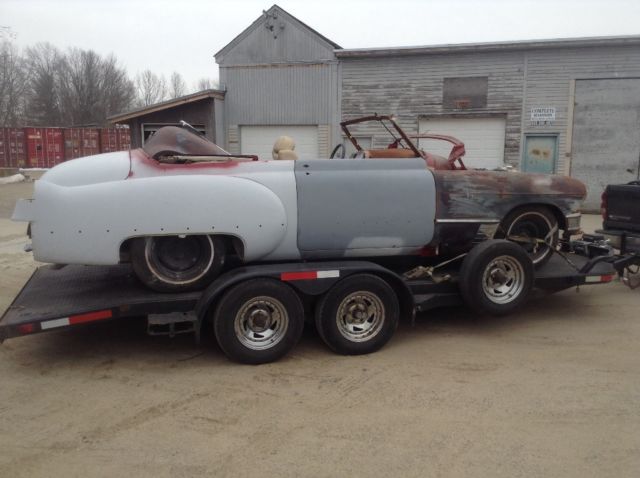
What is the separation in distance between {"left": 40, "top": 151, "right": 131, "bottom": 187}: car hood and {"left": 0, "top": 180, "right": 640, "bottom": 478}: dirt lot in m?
1.55

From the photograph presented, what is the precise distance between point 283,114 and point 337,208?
1376 cm

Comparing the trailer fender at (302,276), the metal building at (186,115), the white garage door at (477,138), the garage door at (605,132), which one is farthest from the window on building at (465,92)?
the trailer fender at (302,276)

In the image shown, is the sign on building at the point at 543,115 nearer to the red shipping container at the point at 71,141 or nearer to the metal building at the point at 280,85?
the metal building at the point at 280,85

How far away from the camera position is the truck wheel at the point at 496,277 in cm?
505

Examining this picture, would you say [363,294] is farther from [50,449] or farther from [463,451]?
[50,449]

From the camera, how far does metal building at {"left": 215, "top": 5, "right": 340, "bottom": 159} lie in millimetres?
17594

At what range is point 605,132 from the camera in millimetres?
15602

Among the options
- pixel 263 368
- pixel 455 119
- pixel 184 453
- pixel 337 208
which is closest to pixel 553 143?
pixel 455 119

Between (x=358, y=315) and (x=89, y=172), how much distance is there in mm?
2613

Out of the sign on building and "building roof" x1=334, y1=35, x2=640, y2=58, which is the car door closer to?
"building roof" x1=334, y1=35, x2=640, y2=58

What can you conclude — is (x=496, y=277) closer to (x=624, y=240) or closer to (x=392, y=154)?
(x=392, y=154)

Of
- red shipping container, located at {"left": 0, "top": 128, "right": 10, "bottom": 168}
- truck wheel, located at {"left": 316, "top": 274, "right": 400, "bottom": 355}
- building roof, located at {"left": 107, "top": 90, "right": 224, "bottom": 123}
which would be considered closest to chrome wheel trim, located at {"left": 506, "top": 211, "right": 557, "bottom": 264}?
truck wheel, located at {"left": 316, "top": 274, "right": 400, "bottom": 355}

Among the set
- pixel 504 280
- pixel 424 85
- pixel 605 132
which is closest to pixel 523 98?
pixel 605 132

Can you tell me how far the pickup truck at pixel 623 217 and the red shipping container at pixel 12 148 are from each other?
35.6 m
